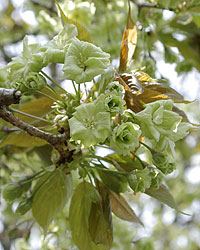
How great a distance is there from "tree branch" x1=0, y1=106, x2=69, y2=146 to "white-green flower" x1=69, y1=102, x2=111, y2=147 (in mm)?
194

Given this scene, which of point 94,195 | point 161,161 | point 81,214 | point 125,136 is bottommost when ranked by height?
point 81,214

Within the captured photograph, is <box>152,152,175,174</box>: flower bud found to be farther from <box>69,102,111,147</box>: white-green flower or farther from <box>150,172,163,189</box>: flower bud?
<box>69,102,111,147</box>: white-green flower

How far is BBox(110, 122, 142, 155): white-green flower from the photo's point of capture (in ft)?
4.04

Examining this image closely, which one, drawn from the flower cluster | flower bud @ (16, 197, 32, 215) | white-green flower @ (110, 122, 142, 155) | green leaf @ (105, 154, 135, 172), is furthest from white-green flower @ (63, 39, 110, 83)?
flower bud @ (16, 197, 32, 215)

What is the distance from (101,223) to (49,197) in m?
0.29

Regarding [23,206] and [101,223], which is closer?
[101,223]

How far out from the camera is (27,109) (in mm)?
1814

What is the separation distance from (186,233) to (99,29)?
11.2ft

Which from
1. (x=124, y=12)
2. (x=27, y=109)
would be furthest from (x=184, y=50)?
(x=27, y=109)

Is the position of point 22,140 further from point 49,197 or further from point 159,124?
point 159,124

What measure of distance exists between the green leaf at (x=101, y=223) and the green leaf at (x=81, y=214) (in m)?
0.07

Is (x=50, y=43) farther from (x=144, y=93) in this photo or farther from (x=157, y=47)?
(x=157, y=47)

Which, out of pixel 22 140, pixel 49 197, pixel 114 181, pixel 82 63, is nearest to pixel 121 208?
pixel 114 181

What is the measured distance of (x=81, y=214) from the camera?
1745 millimetres
